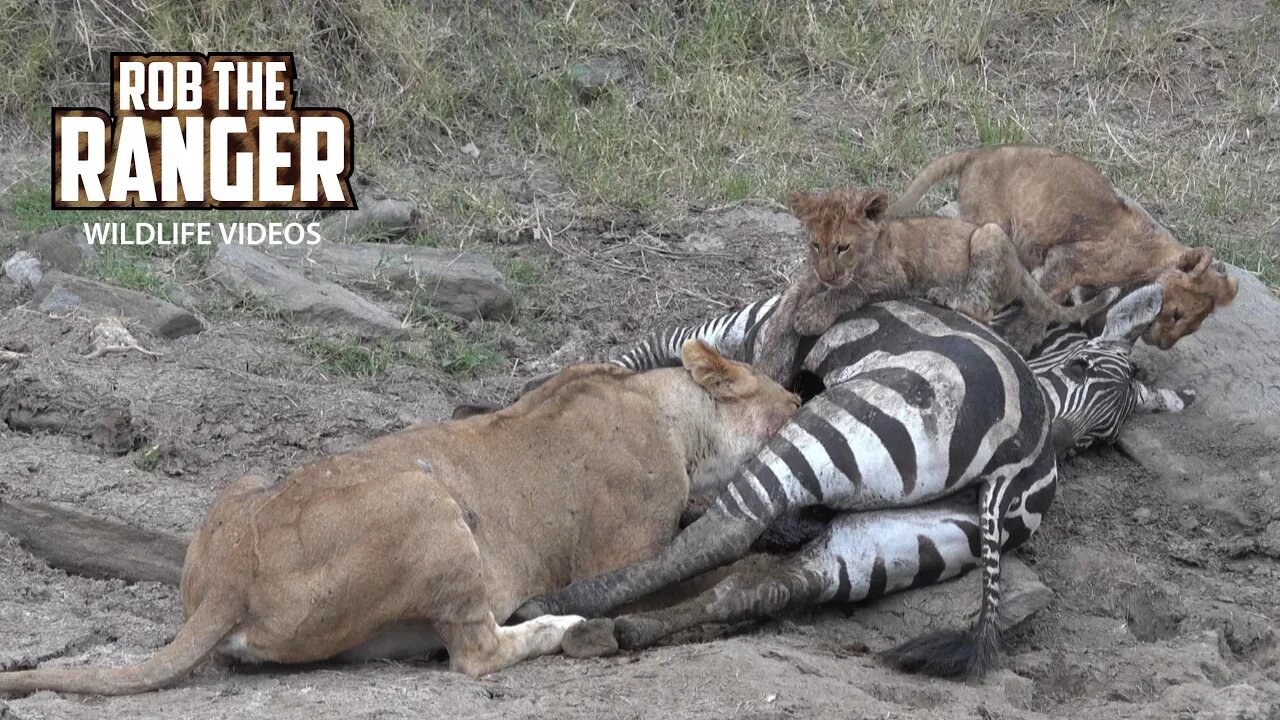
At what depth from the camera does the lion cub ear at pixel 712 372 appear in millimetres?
6141

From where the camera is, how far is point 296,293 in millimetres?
8422

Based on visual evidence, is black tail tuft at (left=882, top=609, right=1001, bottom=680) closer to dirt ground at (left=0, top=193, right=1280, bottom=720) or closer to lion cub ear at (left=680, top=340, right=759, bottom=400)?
dirt ground at (left=0, top=193, right=1280, bottom=720)

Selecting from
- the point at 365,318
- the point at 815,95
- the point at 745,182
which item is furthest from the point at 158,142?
the point at 815,95

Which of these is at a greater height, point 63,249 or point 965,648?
→ point 63,249

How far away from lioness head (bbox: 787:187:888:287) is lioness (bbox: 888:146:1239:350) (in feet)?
4.51

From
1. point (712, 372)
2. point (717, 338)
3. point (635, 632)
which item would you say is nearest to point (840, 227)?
point (717, 338)

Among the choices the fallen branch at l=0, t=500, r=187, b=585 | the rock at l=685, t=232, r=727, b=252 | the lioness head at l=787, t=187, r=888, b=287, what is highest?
the lioness head at l=787, t=187, r=888, b=287

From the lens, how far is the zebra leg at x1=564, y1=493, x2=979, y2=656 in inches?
227

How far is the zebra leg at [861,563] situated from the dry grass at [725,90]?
434 cm

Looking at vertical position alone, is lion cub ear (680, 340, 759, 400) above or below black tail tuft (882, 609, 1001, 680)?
above

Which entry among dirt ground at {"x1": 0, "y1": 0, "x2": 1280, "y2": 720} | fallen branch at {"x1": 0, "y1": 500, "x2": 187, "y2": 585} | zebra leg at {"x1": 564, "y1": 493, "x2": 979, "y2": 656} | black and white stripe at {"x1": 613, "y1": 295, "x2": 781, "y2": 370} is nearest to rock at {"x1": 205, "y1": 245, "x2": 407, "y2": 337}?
dirt ground at {"x1": 0, "y1": 0, "x2": 1280, "y2": 720}

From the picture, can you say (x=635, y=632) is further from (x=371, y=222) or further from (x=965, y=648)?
(x=371, y=222)

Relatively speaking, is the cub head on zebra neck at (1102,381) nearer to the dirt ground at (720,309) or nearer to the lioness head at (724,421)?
the dirt ground at (720,309)

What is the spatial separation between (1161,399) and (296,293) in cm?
411
